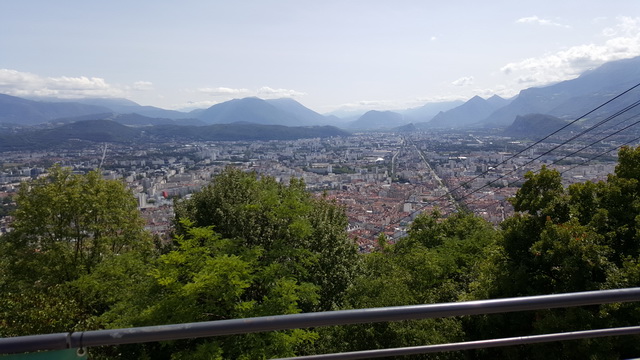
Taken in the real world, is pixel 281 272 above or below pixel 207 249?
below

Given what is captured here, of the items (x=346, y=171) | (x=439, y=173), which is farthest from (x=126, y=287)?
(x=346, y=171)

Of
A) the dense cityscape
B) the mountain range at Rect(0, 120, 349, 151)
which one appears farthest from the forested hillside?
the mountain range at Rect(0, 120, 349, 151)

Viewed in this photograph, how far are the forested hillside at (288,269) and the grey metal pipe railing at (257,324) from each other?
19.8 ft

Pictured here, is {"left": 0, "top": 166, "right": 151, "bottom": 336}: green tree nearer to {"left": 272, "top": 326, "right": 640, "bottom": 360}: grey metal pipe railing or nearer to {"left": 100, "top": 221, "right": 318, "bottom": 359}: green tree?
{"left": 100, "top": 221, "right": 318, "bottom": 359}: green tree

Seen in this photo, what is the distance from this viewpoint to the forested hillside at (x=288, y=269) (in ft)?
25.6

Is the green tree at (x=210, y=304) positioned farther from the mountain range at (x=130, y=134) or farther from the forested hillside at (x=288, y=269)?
the mountain range at (x=130, y=134)

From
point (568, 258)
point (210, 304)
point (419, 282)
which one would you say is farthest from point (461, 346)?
point (419, 282)

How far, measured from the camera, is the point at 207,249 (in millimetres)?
8961

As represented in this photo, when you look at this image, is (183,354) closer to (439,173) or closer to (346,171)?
(439,173)

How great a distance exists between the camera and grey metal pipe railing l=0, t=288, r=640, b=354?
140 cm

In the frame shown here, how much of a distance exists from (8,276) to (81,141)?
9752 cm

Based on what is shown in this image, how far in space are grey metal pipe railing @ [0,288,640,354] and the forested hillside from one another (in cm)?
605

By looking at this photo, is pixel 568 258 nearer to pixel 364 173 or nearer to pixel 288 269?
pixel 288 269

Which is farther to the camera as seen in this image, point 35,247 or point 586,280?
point 35,247
